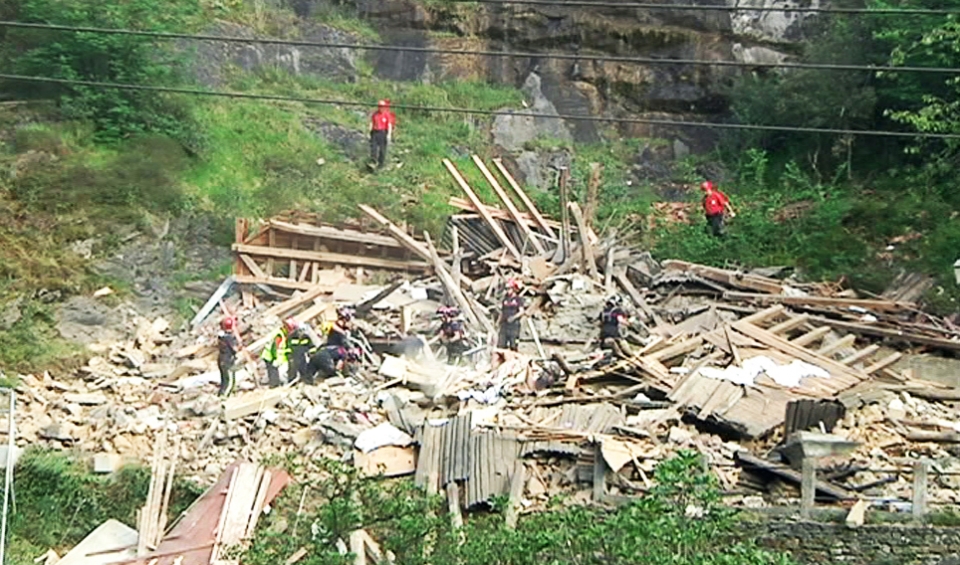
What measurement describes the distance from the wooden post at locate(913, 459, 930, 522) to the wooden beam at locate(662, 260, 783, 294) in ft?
24.4

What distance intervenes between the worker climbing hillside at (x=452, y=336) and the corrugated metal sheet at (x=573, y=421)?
2461 mm

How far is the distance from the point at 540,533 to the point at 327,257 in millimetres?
12969

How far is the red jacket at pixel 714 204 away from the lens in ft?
79.8

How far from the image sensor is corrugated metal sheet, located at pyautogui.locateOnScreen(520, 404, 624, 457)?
15891 millimetres

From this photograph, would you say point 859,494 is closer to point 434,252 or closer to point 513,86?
point 434,252

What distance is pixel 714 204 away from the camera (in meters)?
24.3

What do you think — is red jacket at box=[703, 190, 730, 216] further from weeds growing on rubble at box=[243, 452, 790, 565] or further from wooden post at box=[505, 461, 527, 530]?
weeds growing on rubble at box=[243, 452, 790, 565]

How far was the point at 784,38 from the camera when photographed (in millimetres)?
31734

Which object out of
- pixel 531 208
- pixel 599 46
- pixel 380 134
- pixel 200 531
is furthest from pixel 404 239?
pixel 599 46

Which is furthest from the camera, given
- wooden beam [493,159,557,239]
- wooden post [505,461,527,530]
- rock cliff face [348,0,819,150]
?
rock cliff face [348,0,819,150]

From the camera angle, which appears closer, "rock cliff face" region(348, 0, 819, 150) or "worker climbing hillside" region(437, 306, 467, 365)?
"worker climbing hillside" region(437, 306, 467, 365)

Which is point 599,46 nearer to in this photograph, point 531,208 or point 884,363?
point 531,208

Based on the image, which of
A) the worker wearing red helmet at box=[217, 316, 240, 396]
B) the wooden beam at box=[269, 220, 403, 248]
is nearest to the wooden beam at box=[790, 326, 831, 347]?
the wooden beam at box=[269, 220, 403, 248]

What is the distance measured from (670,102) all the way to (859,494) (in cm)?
1792
